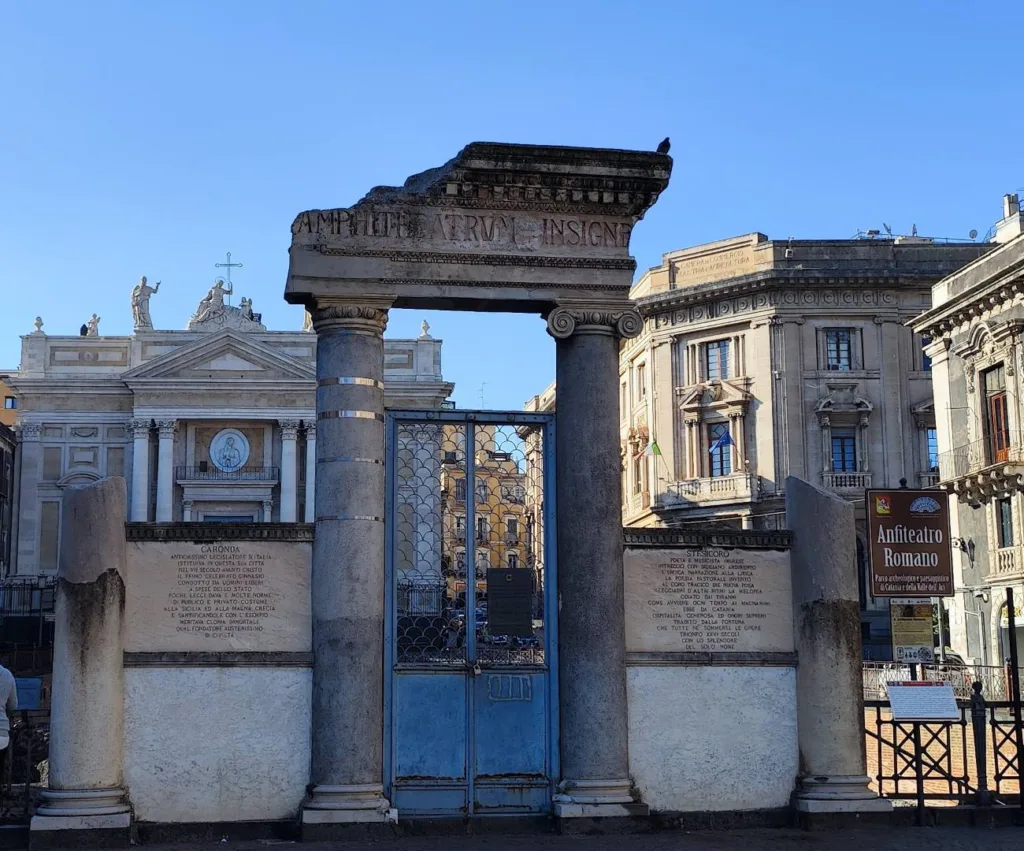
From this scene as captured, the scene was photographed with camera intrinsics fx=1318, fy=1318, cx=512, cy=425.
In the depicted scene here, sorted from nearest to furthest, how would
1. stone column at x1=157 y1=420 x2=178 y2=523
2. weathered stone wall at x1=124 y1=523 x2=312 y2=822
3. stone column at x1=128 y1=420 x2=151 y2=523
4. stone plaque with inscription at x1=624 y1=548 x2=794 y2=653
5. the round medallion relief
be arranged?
weathered stone wall at x1=124 y1=523 x2=312 y2=822 → stone plaque with inscription at x1=624 y1=548 x2=794 y2=653 → stone column at x1=157 y1=420 x2=178 y2=523 → stone column at x1=128 y1=420 x2=151 y2=523 → the round medallion relief

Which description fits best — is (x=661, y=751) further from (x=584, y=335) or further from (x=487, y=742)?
(x=584, y=335)

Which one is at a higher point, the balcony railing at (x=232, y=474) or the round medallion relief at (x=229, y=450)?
the round medallion relief at (x=229, y=450)

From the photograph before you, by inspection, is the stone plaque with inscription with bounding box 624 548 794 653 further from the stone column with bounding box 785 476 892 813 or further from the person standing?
the person standing

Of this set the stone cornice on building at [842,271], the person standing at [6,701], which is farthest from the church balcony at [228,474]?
the person standing at [6,701]

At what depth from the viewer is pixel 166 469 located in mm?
62031

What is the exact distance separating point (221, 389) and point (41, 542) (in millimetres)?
11038

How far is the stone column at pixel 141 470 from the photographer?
203ft

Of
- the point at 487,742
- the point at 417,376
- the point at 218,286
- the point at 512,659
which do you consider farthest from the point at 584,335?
the point at 218,286

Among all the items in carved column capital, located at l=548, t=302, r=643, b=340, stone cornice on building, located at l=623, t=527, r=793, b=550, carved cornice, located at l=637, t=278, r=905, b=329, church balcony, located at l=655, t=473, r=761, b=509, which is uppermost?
carved cornice, located at l=637, t=278, r=905, b=329

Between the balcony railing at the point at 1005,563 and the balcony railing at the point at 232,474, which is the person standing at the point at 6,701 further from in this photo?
the balcony railing at the point at 232,474

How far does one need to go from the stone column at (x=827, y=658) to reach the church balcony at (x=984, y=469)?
24136 mm

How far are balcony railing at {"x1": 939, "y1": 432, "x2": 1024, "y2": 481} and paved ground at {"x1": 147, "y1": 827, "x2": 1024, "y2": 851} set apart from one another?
81.6 ft

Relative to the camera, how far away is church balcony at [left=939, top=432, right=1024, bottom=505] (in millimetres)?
33500

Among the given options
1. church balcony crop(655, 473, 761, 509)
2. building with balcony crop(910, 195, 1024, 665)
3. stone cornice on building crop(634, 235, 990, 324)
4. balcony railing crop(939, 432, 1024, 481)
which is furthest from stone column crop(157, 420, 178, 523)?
balcony railing crop(939, 432, 1024, 481)
